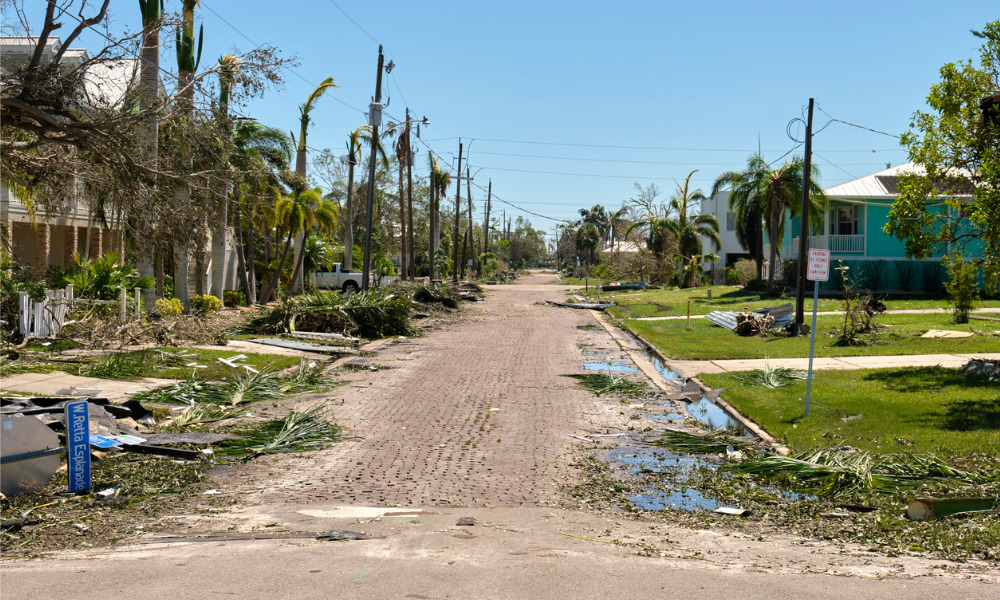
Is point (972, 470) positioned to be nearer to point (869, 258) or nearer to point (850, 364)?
point (850, 364)

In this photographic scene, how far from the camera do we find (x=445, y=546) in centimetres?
605

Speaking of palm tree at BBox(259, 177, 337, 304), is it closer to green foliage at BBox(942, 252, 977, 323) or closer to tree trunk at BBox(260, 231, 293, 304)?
tree trunk at BBox(260, 231, 293, 304)

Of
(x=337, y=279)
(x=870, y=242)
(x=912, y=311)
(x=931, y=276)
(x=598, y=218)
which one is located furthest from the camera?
(x=598, y=218)

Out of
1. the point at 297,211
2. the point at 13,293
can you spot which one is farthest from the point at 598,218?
the point at 13,293

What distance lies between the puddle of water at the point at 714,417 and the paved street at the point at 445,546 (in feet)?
5.61

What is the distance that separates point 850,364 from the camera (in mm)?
17766

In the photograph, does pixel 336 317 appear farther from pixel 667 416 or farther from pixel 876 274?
pixel 876 274

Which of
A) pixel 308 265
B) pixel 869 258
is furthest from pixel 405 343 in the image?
pixel 869 258

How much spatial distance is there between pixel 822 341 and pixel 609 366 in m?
6.94

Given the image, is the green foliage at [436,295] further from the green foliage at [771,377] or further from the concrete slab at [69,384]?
the concrete slab at [69,384]

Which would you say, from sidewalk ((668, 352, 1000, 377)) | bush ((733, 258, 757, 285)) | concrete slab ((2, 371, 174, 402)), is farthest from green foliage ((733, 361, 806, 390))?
bush ((733, 258, 757, 285))

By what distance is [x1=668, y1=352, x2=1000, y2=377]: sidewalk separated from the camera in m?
17.2

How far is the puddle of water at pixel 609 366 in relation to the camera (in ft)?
59.5

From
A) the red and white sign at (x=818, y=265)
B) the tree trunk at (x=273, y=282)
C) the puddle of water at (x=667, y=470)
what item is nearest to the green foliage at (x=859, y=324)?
the red and white sign at (x=818, y=265)
